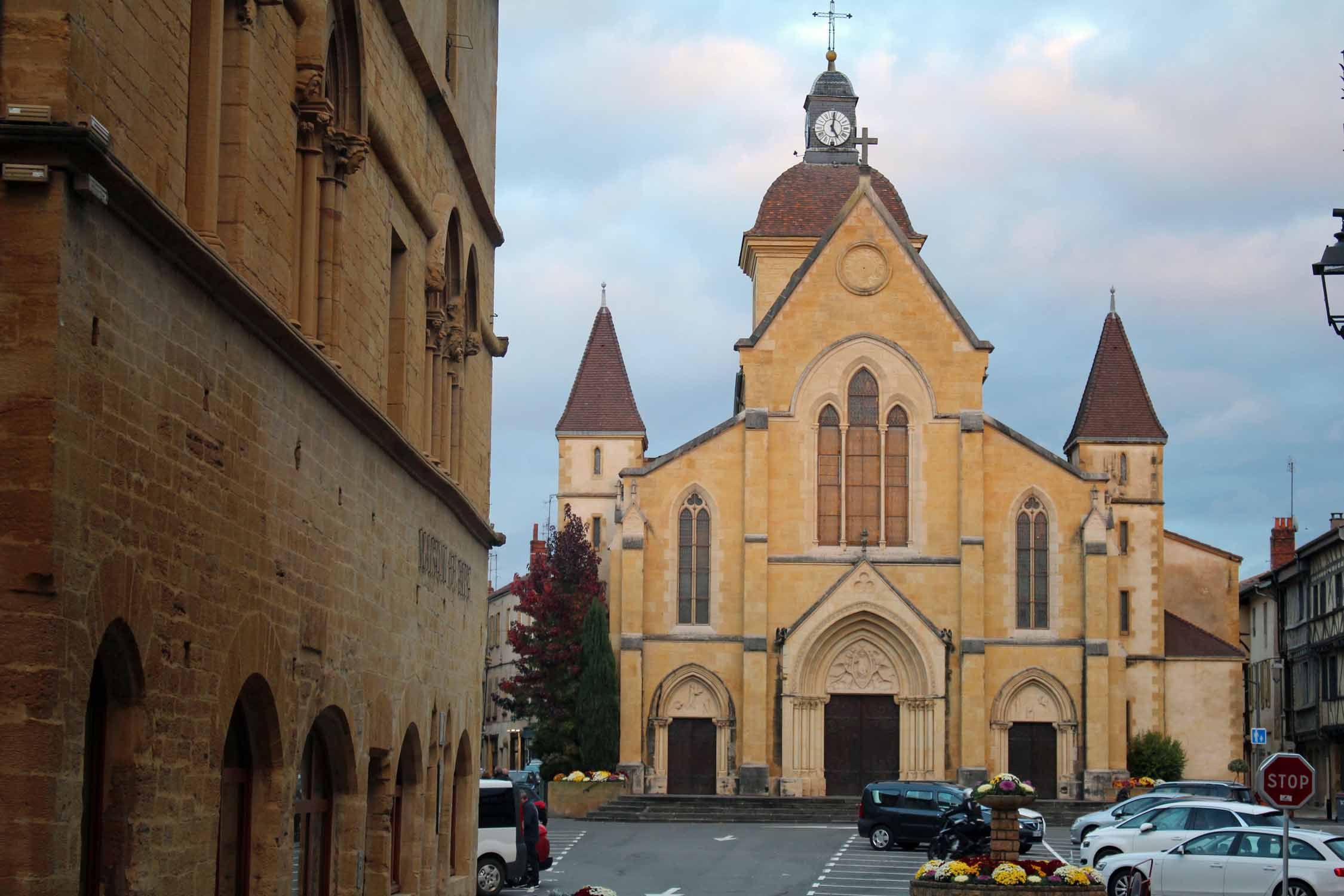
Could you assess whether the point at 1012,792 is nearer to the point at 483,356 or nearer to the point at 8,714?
the point at 483,356

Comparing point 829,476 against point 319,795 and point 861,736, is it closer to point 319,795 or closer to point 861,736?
point 861,736

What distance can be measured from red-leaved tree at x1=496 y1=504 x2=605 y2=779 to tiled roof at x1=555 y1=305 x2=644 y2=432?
4283 mm

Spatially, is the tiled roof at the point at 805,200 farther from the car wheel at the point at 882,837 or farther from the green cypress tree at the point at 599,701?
the car wheel at the point at 882,837

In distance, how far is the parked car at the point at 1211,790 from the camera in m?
38.0

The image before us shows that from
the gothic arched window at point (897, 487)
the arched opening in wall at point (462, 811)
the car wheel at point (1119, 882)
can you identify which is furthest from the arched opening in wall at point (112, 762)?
the gothic arched window at point (897, 487)

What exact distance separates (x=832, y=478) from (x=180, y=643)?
41692mm

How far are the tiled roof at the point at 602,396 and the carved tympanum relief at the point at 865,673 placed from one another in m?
12.5

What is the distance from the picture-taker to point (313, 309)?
46.0 feet

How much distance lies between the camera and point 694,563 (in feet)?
168

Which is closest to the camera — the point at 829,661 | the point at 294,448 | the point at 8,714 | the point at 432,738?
the point at 8,714

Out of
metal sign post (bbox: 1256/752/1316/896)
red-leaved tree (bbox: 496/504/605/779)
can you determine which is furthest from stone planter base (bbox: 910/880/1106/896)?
red-leaved tree (bbox: 496/504/605/779)

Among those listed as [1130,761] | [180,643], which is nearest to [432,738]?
[180,643]

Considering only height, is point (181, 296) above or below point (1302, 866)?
above

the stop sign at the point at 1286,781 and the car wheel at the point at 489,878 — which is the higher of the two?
the stop sign at the point at 1286,781
